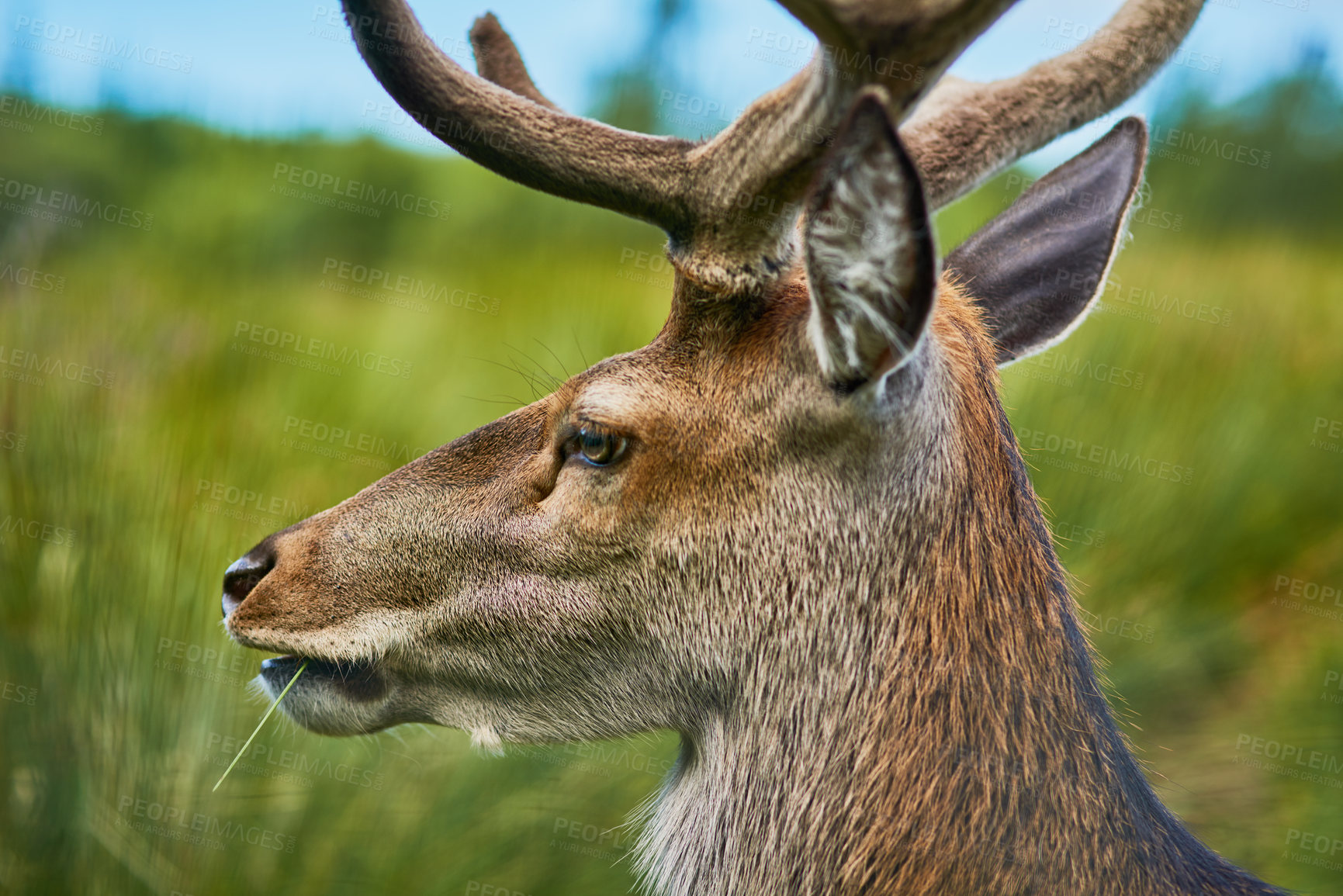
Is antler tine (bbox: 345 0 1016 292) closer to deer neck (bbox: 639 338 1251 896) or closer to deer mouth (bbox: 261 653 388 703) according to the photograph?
deer neck (bbox: 639 338 1251 896)

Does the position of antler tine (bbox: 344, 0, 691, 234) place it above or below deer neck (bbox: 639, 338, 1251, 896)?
above

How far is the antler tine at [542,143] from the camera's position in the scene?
6.70 feet

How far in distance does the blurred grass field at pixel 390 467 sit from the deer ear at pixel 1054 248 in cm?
47

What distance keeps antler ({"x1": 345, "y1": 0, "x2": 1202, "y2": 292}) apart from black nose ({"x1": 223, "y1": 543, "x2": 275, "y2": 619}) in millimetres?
A: 1024

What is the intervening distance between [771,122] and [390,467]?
12.3ft

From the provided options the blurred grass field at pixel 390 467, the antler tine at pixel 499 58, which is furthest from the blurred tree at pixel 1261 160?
the antler tine at pixel 499 58

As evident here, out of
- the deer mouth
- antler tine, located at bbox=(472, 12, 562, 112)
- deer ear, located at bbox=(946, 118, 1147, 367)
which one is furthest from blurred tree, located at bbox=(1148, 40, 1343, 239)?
the deer mouth

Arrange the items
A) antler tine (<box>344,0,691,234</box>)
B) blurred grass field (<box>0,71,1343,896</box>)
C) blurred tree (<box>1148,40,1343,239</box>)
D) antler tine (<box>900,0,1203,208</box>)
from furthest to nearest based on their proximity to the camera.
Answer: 1. blurred tree (<box>1148,40,1343,239</box>)
2. blurred grass field (<box>0,71,1343,896</box>)
3. antler tine (<box>900,0,1203,208</box>)
4. antler tine (<box>344,0,691,234</box>)

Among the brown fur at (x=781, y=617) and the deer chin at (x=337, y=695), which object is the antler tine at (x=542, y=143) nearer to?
the brown fur at (x=781, y=617)

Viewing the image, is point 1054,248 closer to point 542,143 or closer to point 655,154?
point 655,154

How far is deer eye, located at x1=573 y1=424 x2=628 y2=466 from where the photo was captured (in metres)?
2.12

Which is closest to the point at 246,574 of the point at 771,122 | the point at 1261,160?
the point at 771,122

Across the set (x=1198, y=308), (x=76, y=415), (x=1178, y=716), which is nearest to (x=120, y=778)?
(x=76, y=415)

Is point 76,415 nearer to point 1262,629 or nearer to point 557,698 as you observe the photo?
point 557,698
